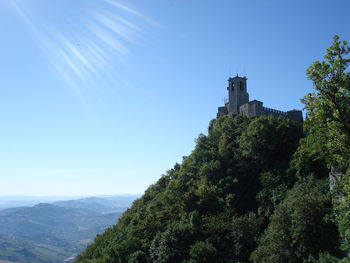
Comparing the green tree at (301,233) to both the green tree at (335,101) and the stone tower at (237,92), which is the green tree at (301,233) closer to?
the green tree at (335,101)

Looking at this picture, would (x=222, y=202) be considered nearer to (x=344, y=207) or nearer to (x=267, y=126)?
(x=267, y=126)

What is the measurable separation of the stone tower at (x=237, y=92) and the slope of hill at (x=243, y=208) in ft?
21.8

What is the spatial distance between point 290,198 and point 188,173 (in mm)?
19454

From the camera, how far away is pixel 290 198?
26.5m

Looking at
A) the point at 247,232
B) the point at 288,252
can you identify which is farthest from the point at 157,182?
the point at 288,252

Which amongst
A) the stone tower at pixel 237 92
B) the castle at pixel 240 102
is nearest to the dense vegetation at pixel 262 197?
the castle at pixel 240 102

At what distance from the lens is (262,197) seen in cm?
3219

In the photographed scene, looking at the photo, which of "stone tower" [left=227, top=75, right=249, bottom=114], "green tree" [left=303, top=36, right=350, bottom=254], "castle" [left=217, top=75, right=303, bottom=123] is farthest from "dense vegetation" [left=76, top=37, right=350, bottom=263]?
"stone tower" [left=227, top=75, right=249, bottom=114]

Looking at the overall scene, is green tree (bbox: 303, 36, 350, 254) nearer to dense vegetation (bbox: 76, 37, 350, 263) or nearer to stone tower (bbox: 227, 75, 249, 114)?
dense vegetation (bbox: 76, 37, 350, 263)

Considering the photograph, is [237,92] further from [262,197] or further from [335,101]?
[335,101]

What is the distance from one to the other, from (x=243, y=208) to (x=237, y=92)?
933 inches

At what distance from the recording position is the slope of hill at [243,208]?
22.1m

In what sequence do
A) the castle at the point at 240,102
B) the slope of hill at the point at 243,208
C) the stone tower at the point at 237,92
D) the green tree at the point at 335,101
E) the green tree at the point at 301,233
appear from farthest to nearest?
1. the stone tower at the point at 237,92
2. the castle at the point at 240,102
3. the slope of hill at the point at 243,208
4. the green tree at the point at 301,233
5. the green tree at the point at 335,101

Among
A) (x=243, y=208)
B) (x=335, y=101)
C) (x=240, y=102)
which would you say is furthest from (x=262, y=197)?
(x=240, y=102)
